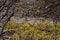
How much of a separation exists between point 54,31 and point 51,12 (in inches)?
25.4

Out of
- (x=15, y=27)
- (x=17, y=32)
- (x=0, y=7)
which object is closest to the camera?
(x=0, y=7)

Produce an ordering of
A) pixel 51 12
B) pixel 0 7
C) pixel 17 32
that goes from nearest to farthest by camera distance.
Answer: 1. pixel 0 7
2. pixel 17 32
3. pixel 51 12

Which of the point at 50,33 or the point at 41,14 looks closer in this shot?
the point at 50,33

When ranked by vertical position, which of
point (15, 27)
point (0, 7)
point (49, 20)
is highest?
point (0, 7)

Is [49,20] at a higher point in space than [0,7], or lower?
lower

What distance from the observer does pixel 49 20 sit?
418 centimetres

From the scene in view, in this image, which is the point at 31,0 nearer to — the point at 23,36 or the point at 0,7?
the point at 23,36

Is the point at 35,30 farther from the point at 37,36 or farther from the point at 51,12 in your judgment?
the point at 51,12

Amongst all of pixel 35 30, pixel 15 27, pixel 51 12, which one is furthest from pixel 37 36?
pixel 51 12

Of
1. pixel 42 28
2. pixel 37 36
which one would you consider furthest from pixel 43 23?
pixel 37 36

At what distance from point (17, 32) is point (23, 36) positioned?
118 millimetres

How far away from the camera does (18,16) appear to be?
4.31m

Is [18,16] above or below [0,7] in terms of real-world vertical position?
below

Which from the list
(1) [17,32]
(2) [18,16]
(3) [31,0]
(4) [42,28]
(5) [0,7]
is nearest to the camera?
(5) [0,7]
